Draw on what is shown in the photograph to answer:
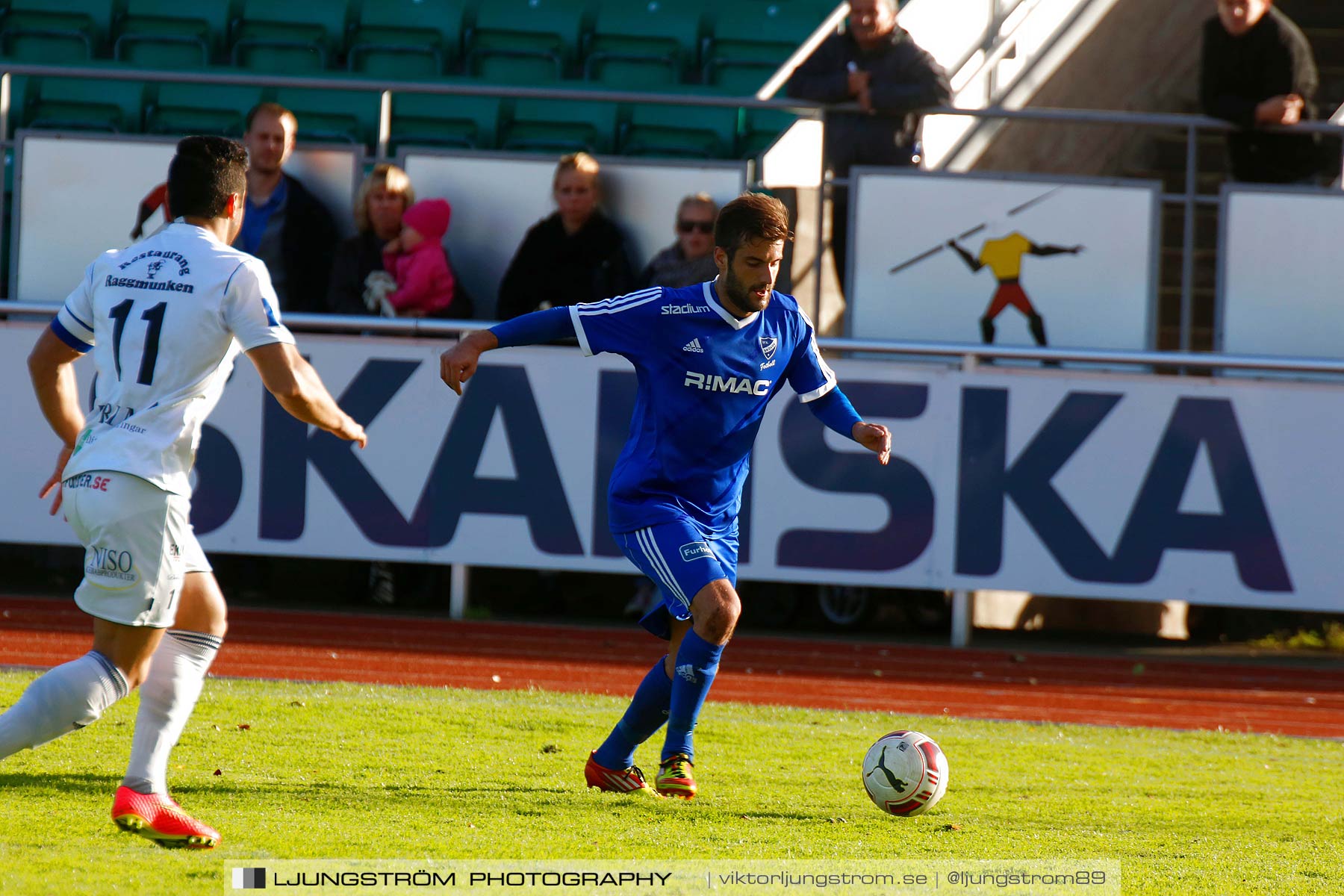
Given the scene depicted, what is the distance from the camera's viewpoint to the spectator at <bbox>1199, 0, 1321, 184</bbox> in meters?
9.47

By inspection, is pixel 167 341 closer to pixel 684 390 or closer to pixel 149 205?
pixel 684 390

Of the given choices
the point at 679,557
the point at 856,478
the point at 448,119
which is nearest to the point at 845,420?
the point at 679,557

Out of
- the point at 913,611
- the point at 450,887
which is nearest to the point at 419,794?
the point at 450,887

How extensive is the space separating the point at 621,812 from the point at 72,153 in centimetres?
686

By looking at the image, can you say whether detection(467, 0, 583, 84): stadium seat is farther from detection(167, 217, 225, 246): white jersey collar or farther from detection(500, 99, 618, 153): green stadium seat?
detection(167, 217, 225, 246): white jersey collar

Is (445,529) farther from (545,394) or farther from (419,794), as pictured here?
(419,794)

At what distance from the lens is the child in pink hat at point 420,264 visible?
375 inches

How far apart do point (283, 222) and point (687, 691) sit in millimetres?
5365

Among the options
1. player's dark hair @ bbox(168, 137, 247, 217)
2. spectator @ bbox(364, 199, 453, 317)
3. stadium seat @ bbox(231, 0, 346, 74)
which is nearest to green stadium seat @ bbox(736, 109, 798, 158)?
spectator @ bbox(364, 199, 453, 317)

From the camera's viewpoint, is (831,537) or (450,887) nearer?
(450,887)

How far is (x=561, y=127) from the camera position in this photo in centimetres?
1215

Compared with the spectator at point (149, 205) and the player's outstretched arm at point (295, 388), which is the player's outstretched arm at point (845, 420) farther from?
the spectator at point (149, 205)

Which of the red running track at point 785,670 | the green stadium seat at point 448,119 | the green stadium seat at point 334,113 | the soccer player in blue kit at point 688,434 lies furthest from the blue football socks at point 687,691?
the green stadium seat at point 334,113

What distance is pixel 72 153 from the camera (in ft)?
32.8
